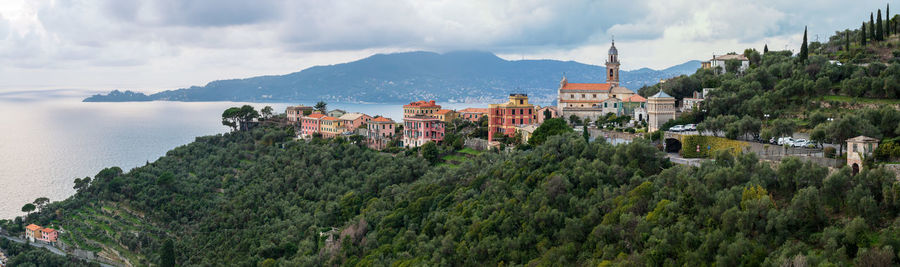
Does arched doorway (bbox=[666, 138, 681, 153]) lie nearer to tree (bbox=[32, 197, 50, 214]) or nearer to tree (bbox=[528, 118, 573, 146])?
tree (bbox=[528, 118, 573, 146])

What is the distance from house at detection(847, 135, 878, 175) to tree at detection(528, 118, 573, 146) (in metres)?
18.0

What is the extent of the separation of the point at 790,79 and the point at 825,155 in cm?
1298

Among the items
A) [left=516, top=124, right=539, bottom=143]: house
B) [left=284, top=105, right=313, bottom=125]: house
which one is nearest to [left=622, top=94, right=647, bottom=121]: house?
[left=516, top=124, right=539, bottom=143]: house

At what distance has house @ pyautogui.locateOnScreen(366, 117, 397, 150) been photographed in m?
57.0

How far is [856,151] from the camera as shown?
24031 mm

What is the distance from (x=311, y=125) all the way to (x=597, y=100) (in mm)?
28313

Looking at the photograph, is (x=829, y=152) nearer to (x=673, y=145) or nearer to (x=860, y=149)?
(x=860, y=149)

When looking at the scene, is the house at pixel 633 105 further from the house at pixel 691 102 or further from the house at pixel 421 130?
the house at pixel 421 130

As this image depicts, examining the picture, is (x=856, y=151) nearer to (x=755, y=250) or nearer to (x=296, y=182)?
(x=755, y=250)

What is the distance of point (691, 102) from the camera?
43719 millimetres

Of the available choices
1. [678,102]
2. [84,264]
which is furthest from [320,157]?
[678,102]

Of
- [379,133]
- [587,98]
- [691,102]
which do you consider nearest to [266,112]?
[379,133]

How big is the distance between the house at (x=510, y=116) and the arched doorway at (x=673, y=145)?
1526cm

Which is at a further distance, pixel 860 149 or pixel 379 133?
pixel 379 133
